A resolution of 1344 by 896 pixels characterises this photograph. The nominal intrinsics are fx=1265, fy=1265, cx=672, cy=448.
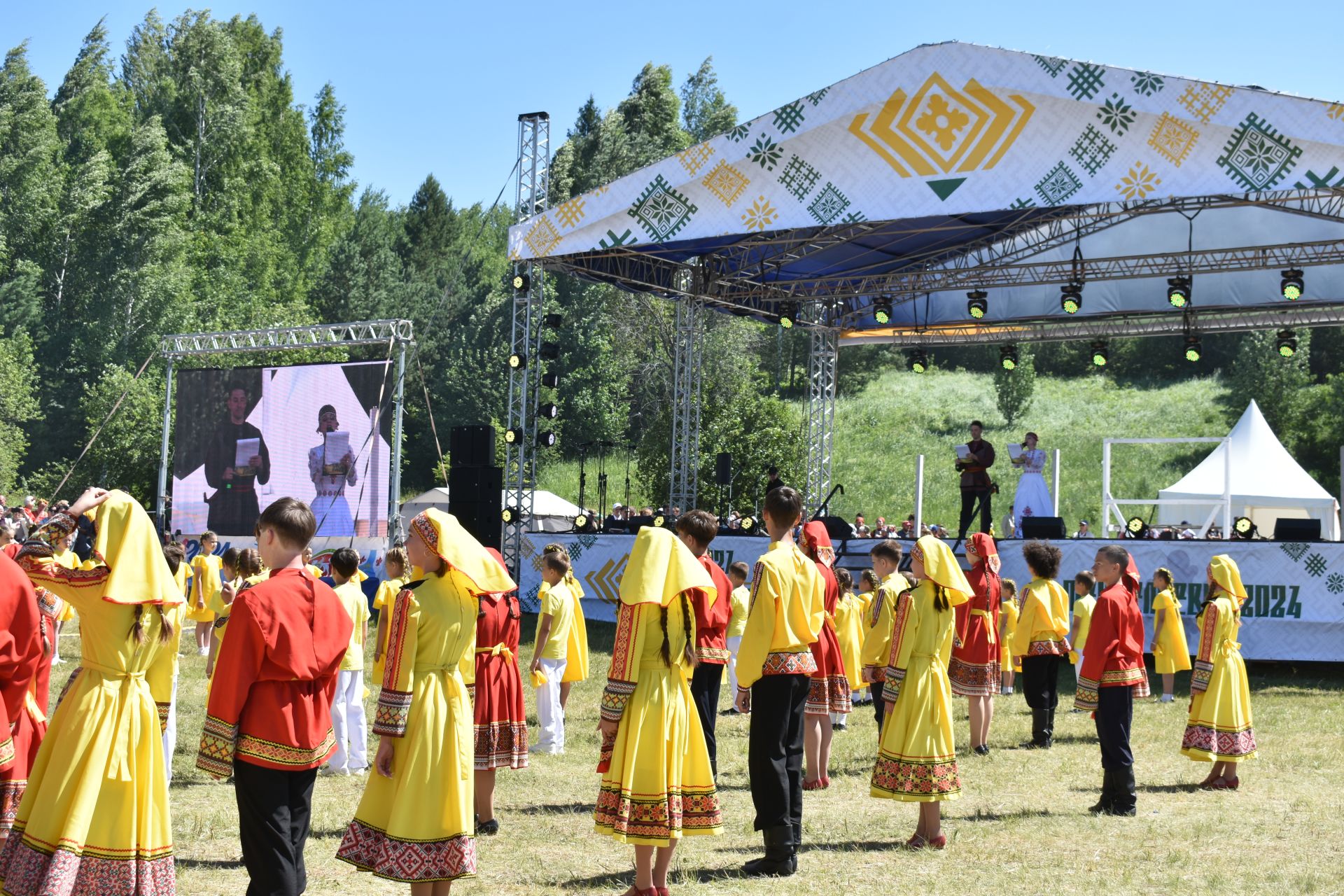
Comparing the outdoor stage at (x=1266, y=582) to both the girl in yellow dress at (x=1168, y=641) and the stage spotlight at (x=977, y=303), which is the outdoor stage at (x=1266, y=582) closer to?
the girl in yellow dress at (x=1168, y=641)

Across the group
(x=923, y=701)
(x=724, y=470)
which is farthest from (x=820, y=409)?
(x=923, y=701)

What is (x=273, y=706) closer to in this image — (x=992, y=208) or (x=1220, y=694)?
(x=1220, y=694)

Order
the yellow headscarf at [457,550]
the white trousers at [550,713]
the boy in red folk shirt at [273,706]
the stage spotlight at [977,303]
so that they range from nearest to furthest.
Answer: the boy in red folk shirt at [273,706], the yellow headscarf at [457,550], the white trousers at [550,713], the stage spotlight at [977,303]

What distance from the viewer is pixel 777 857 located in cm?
637

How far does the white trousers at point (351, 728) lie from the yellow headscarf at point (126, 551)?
409cm

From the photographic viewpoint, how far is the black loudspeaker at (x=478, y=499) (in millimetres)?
16484

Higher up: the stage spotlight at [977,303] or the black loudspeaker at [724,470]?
the stage spotlight at [977,303]

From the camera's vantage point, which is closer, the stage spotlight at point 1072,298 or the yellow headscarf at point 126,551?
the yellow headscarf at point 126,551

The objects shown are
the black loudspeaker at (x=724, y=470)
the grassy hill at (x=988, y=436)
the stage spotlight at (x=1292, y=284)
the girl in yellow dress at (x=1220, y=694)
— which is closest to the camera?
the girl in yellow dress at (x=1220, y=694)

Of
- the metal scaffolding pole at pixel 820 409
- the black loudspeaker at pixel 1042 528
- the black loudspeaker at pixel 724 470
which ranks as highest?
the metal scaffolding pole at pixel 820 409

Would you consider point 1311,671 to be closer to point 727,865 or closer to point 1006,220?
point 1006,220

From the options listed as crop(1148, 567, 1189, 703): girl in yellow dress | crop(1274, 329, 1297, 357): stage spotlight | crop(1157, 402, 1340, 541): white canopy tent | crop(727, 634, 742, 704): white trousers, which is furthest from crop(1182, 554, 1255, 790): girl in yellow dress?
crop(1157, 402, 1340, 541): white canopy tent

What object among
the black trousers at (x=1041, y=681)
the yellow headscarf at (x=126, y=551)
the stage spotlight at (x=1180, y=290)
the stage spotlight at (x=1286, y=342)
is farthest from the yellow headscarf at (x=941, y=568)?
the stage spotlight at (x=1286, y=342)

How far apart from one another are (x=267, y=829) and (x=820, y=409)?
17.2 meters
